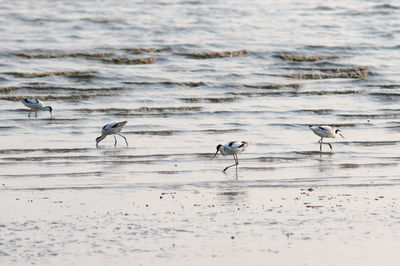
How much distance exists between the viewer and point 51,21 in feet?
107

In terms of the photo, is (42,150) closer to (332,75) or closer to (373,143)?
(373,143)

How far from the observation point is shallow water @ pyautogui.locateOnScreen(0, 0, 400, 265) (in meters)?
8.66

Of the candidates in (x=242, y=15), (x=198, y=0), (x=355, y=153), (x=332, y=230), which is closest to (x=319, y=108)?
(x=355, y=153)

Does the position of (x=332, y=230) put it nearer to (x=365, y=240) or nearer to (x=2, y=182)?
(x=365, y=240)

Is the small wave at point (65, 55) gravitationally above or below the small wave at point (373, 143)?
above

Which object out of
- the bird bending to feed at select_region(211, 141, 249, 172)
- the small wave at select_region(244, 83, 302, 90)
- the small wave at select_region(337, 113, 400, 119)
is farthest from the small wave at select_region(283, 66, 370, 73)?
the bird bending to feed at select_region(211, 141, 249, 172)

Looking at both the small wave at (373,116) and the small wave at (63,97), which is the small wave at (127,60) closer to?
the small wave at (63,97)

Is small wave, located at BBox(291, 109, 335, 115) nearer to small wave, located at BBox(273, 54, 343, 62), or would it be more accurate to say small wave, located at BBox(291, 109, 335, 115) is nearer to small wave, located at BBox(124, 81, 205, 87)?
small wave, located at BBox(124, 81, 205, 87)

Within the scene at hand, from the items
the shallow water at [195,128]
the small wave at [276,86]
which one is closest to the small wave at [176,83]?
the shallow water at [195,128]

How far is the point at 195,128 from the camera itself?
1773 cm

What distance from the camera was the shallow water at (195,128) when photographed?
28.4ft

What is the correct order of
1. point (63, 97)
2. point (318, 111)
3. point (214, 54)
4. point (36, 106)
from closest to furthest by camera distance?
point (36, 106), point (318, 111), point (63, 97), point (214, 54)

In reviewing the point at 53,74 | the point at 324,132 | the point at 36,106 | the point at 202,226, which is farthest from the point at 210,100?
the point at 202,226

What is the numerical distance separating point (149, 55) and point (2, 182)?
16398 millimetres
